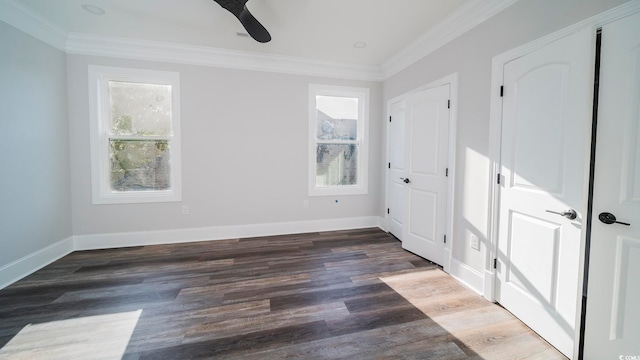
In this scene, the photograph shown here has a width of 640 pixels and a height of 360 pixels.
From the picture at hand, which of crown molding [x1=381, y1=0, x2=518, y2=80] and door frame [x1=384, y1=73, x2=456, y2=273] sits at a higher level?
crown molding [x1=381, y1=0, x2=518, y2=80]

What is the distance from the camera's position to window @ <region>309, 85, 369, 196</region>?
383cm

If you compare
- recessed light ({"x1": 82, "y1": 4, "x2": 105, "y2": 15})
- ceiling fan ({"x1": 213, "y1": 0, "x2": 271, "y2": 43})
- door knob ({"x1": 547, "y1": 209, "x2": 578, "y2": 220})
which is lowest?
door knob ({"x1": 547, "y1": 209, "x2": 578, "y2": 220})

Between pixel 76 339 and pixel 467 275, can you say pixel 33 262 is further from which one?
pixel 467 275

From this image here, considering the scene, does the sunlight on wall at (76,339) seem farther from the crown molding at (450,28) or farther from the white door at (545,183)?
Result: the crown molding at (450,28)

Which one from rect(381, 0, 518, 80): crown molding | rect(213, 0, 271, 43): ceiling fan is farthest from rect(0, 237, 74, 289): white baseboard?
rect(381, 0, 518, 80): crown molding

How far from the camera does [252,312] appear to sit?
190cm

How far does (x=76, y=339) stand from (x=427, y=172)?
3.45m

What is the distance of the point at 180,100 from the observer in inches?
128

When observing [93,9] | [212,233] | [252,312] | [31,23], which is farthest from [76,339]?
[31,23]

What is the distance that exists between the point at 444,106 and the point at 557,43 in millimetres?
1045

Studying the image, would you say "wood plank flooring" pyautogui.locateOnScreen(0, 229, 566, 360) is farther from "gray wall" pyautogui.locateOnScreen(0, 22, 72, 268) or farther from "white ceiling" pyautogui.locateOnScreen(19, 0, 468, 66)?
"white ceiling" pyautogui.locateOnScreen(19, 0, 468, 66)

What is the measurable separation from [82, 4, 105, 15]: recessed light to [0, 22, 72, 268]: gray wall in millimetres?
718

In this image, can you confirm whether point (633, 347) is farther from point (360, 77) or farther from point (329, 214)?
point (360, 77)

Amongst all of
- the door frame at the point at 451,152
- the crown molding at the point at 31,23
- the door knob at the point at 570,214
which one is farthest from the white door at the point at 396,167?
the crown molding at the point at 31,23
